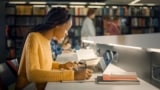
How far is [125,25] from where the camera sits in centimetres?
827

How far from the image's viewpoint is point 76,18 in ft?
26.8

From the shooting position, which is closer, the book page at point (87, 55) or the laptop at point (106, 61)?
the laptop at point (106, 61)

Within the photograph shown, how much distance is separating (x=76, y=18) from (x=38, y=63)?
6.50 m

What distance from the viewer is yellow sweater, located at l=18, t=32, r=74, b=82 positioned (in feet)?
5.45

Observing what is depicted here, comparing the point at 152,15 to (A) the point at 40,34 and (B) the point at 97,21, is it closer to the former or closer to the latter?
(B) the point at 97,21

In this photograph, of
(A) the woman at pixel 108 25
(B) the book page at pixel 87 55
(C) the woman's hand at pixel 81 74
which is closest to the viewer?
(C) the woman's hand at pixel 81 74

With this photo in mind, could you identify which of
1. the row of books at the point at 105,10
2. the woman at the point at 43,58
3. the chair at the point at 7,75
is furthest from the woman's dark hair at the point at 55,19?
the row of books at the point at 105,10

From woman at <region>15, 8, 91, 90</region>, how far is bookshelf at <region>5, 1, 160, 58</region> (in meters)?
5.87

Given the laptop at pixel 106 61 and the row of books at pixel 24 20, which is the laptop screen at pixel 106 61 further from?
the row of books at pixel 24 20

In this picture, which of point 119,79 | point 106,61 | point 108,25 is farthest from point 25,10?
point 119,79

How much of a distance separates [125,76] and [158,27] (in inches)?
275

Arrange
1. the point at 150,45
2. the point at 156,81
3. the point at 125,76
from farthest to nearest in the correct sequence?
the point at 125,76 → the point at 156,81 → the point at 150,45

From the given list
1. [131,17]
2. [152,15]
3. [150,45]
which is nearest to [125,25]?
[131,17]

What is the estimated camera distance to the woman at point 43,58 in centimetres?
167
